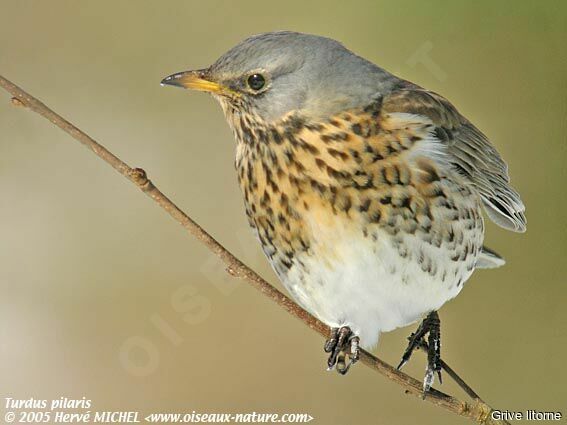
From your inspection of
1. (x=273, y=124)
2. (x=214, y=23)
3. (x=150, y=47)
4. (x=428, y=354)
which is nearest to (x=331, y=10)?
(x=214, y=23)

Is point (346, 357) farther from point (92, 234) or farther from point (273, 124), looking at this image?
point (92, 234)

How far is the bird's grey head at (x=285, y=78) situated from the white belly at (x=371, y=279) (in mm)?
381

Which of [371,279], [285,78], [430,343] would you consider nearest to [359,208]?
[371,279]

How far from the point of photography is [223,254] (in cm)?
240

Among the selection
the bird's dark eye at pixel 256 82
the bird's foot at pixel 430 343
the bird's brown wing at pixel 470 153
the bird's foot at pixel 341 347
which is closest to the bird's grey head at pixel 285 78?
the bird's dark eye at pixel 256 82

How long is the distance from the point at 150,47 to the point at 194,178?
2.01ft

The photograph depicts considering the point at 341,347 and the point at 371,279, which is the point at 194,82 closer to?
the point at 371,279

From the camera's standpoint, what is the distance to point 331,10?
12.3 feet

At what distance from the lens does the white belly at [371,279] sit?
276cm

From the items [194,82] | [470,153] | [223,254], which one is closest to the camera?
[223,254]

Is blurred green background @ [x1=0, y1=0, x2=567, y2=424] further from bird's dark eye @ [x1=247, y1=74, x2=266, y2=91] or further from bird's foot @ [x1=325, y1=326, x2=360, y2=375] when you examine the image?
bird's dark eye @ [x1=247, y1=74, x2=266, y2=91]

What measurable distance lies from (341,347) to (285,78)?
866mm

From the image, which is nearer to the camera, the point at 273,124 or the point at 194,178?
the point at 273,124

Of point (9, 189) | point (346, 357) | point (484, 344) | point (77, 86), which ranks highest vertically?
point (77, 86)
